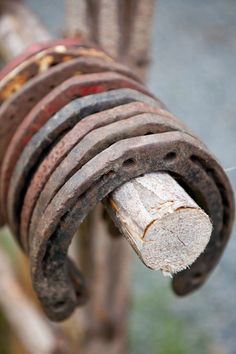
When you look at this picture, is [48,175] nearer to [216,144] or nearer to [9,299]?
[9,299]

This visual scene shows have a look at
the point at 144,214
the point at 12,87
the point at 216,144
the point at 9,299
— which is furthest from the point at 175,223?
the point at 216,144

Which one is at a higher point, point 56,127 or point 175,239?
point 56,127

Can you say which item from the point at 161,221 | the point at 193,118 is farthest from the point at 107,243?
the point at 193,118

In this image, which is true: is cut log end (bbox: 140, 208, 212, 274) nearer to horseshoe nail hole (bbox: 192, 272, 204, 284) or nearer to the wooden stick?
horseshoe nail hole (bbox: 192, 272, 204, 284)

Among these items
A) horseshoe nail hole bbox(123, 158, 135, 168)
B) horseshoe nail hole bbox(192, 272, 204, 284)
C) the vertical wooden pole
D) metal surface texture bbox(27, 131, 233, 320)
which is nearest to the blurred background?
the vertical wooden pole

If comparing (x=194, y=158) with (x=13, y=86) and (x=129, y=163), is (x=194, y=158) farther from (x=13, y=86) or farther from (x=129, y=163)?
(x=13, y=86)
